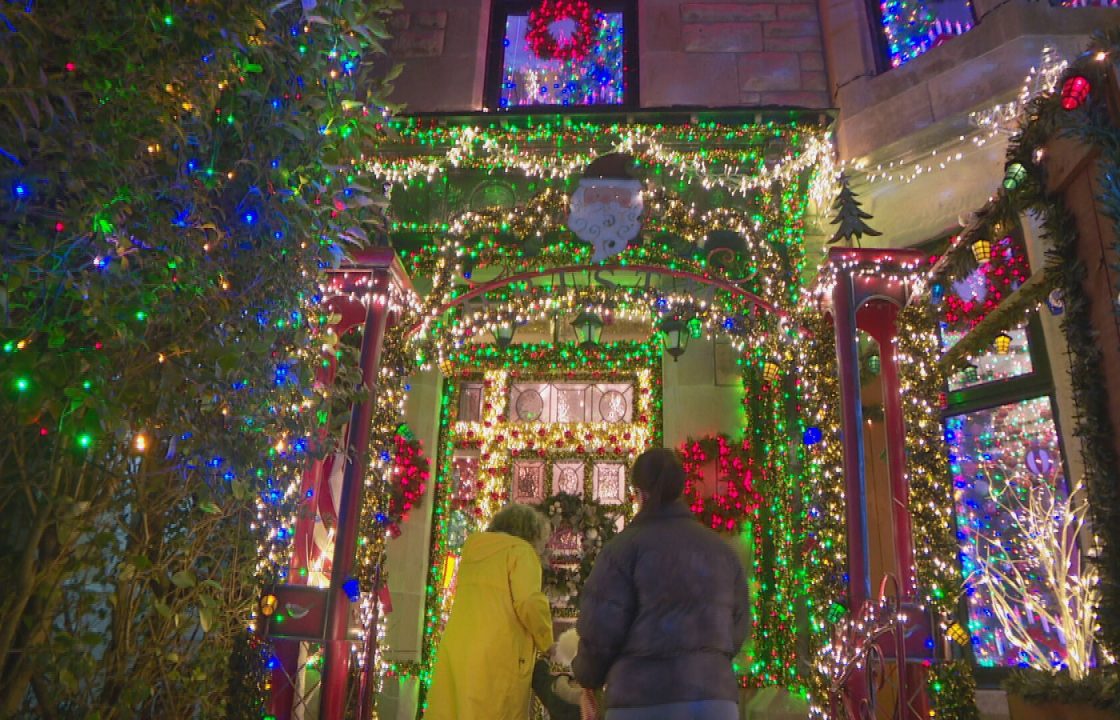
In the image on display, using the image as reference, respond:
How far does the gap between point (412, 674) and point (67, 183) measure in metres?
7.17

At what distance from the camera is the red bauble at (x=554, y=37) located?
9469 millimetres

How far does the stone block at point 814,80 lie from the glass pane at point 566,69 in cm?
222

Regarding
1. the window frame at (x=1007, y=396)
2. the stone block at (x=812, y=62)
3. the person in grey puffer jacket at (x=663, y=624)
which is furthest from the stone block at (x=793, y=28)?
the person in grey puffer jacket at (x=663, y=624)

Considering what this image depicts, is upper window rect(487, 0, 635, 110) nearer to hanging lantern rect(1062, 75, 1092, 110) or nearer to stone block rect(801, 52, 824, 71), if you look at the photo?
stone block rect(801, 52, 824, 71)

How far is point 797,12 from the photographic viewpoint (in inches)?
359

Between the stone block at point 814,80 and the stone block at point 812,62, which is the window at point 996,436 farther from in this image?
the stone block at point 812,62

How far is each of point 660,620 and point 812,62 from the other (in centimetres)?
832

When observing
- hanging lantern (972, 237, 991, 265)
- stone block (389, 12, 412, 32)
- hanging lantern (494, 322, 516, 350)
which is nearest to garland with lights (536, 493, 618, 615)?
hanging lantern (494, 322, 516, 350)

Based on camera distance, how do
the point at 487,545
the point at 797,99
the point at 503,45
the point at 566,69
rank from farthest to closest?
the point at 503,45
the point at 566,69
the point at 797,99
the point at 487,545

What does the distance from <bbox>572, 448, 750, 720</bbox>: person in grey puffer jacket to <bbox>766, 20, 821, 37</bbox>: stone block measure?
8.23 m

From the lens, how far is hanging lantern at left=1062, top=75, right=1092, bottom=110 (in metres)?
3.28

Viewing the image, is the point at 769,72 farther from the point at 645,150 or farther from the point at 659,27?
the point at 645,150

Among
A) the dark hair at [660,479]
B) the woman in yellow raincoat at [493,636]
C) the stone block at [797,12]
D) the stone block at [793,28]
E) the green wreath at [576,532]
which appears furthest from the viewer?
the stone block at [797,12]

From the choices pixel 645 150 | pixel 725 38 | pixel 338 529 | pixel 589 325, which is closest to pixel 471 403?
pixel 589 325
